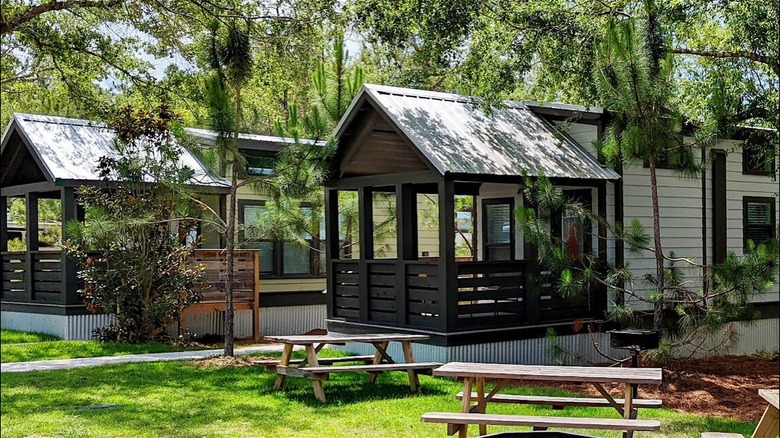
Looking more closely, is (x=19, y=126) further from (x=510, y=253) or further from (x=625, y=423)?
(x=625, y=423)

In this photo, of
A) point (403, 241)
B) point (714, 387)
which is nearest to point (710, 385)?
point (714, 387)

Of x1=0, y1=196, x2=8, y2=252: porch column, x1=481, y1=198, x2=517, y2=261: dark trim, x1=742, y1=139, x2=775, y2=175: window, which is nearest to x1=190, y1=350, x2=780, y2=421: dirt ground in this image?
x1=481, y1=198, x2=517, y2=261: dark trim

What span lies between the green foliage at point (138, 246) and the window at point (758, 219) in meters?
9.82

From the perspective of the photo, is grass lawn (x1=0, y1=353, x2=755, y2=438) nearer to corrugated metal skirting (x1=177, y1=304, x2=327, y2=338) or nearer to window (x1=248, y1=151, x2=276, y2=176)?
corrugated metal skirting (x1=177, y1=304, x2=327, y2=338)

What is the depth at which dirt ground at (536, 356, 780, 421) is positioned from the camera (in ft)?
32.4

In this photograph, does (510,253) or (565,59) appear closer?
(565,59)

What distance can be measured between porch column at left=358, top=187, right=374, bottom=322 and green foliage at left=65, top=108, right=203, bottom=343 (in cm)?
309

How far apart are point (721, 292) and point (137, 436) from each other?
6909mm

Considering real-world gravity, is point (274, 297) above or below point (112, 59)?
below

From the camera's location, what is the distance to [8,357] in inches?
525

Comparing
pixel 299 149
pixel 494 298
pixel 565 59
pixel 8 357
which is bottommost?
pixel 8 357

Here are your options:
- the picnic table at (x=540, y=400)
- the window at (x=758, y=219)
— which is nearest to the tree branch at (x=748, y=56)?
the window at (x=758, y=219)

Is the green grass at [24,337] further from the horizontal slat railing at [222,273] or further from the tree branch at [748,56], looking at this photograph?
the tree branch at [748,56]

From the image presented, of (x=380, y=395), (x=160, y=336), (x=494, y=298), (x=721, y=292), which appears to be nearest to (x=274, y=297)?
(x=160, y=336)
